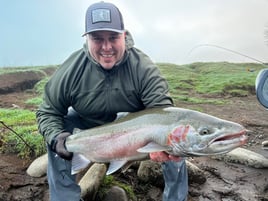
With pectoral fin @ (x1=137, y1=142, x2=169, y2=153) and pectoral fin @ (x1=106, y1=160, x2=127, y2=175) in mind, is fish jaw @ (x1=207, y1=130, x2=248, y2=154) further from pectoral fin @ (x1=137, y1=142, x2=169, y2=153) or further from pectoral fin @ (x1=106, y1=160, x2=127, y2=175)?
pectoral fin @ (x1=106, y1=160, x2=127, y2=175)

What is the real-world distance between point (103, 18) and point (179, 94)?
306 inches

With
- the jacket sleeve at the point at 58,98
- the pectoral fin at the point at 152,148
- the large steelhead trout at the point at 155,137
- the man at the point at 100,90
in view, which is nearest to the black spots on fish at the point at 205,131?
the large steelhead trout at the point at 155,137

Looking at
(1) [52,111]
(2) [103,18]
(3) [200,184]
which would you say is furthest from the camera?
(3) [200,184]

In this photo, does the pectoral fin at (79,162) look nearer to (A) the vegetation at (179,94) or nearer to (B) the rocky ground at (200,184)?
(B) the rocky ground at (200,184)

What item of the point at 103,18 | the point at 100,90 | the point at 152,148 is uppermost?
the point at 103,18

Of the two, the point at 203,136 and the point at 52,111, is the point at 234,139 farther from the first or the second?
the point at 52,111

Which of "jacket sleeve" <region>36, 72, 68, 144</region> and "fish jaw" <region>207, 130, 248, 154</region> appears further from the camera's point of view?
"jacket sleeve" <region>36, 72, 68, 144</region>

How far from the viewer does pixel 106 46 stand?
11.4 feet

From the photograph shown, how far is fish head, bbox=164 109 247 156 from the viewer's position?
2.71 metres

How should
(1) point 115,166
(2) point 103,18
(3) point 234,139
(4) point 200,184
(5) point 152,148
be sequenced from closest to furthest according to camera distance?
(3) point 234,139, (5) point 152,148, (1) point 115,166, (2) point 103,18, (4) point 200,184

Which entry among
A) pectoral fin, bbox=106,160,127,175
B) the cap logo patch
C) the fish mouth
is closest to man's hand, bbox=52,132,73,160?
pectoral fin, bbox=106,160,127,175

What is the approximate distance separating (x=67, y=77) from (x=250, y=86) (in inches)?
369

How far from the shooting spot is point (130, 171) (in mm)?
4691

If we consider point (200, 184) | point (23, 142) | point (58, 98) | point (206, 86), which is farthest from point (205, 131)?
point (206, 86)
